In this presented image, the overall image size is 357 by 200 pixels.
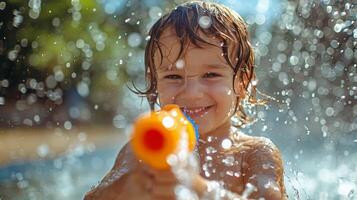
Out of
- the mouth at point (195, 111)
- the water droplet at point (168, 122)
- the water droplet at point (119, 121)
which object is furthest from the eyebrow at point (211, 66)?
the water droplet at point (119, 121)

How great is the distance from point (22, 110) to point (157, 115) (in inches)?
406

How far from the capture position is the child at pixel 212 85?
2.58m

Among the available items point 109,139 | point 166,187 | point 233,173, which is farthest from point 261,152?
point 109,139

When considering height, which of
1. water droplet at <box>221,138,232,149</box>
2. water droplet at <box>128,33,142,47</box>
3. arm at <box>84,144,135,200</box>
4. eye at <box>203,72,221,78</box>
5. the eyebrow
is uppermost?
water droplet at <box>128,33,142,47</box>

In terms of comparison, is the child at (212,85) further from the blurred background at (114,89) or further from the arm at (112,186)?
the blurred background at (114,89)

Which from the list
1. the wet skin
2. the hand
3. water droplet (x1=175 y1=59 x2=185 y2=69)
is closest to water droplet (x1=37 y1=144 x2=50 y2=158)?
the wet skin

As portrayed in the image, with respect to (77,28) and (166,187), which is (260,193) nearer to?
(166,187)

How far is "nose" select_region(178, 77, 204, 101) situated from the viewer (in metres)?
2.56

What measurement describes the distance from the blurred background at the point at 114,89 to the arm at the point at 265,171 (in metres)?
1.48

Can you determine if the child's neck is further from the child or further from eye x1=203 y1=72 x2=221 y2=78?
eye x1=203 y1=72 x2=221 y2=78

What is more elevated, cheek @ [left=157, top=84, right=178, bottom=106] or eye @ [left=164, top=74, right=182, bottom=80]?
eye @ [left=164, top=74, right=182, bottom=80]

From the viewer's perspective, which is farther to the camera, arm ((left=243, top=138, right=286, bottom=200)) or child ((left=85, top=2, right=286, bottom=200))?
child ((left=85, top=2, right=286, bottom=200))

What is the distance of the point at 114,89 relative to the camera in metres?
14.8

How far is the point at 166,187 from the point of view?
1.67 metres
